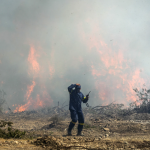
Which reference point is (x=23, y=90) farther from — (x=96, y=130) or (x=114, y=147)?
(x=114, y=147)

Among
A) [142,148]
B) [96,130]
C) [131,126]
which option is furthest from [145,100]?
[142,148]

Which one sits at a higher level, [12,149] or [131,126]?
[12,149]

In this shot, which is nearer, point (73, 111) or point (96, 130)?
point (73, 111)

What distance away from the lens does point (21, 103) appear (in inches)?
838

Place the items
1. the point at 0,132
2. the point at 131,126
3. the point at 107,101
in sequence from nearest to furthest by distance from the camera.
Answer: the point at 0,132
the point at 131,126
the point at 107,101

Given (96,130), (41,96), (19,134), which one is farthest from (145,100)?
(41,96)

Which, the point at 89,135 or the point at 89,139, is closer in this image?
the point at 89,139

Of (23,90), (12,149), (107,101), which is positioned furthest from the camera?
(23,90)

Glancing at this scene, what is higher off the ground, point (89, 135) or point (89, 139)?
point (89, 139)

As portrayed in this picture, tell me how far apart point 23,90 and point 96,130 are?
1747 cm

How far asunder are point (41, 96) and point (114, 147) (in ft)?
60.5

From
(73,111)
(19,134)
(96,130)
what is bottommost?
(96,130)

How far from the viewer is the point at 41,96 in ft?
69.8

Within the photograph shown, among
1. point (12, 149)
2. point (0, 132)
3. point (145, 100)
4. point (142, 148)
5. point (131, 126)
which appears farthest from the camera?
point (145, 100)
